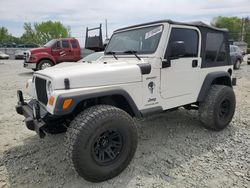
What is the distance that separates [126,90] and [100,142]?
29.8 inches

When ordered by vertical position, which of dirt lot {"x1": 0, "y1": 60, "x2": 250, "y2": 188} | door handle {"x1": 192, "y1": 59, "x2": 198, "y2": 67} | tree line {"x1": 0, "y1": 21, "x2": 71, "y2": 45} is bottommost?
dirt lot {"x1": 0, "y1": 60, "x2": 250, "y2": 188}

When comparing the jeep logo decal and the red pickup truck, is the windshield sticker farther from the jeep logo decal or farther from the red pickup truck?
the red pickup truck

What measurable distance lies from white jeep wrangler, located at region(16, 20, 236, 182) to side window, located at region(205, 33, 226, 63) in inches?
0.7

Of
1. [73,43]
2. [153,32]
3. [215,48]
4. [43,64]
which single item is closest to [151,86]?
[153,32]

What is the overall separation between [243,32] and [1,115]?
58.2 meters

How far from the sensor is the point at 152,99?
12.0ft

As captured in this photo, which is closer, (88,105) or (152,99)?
(88,105)

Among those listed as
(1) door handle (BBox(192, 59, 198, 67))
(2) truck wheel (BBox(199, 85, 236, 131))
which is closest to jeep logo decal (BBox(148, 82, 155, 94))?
(1) door handle (BBox(192, 59, 198, 67))

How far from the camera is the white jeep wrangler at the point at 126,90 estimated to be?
2930 mm

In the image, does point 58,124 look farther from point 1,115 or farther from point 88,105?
point 1,115

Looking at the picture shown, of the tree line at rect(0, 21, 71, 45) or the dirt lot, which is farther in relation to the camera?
the tree line at rect(0, 21, 71, 45)

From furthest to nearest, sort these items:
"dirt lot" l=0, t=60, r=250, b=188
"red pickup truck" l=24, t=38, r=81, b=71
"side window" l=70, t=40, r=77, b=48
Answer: "side window" l=70, t=40, r=77, b=48
"red pickup truck" l=24, t=38, r=81, b=71
"dirt lot" l=0, t=60, r=250, b=188

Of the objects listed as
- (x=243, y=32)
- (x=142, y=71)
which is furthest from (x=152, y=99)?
(x=243, y=32)

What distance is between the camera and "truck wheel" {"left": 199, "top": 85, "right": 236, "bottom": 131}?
4418mm
